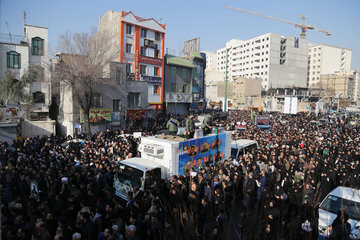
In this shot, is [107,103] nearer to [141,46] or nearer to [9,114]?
[9,114]

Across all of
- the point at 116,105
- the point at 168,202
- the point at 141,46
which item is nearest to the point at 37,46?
the point at 116,105

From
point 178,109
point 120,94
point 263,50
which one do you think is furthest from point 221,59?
point 120,94

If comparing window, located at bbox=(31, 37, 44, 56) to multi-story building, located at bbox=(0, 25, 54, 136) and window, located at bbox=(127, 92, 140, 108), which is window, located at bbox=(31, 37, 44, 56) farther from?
window, located at bbox=(127, 92, 140, 108)

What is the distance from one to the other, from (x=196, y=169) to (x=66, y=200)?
17.1 ft

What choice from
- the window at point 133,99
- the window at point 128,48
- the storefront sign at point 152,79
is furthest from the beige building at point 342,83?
the window at point 133,99

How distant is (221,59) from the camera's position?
11738 centimetres

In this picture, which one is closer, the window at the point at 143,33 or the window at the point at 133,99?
the window at the point at 133,99

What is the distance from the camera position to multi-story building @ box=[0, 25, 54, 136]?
2483 cm

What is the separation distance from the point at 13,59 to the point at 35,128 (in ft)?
29.8

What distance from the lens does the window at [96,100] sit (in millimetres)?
24031

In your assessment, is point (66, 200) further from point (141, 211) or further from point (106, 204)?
point (141, 211)

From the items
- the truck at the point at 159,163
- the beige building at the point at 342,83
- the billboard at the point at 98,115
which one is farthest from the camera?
the beige building at the point at 342,83

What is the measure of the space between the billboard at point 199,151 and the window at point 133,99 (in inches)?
704

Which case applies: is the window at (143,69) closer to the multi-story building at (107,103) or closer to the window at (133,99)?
the multi-story building at (107,103)
